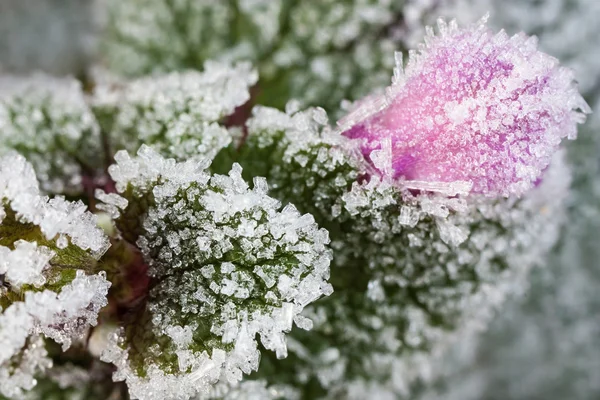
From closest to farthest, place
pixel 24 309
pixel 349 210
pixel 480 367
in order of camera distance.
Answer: pixel 24 309
pixel 349 210
pixel 480 367

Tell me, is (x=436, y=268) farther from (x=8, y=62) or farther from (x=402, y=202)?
(x=8, y=62)

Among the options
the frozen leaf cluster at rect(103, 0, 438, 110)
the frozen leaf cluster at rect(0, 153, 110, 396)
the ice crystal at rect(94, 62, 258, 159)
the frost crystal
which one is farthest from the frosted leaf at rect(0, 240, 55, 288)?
the frozen leaf cluster at rect(103, 0, 438, 110)

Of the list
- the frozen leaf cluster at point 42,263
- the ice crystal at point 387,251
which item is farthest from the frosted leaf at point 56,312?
the ice crystal at point 387,251

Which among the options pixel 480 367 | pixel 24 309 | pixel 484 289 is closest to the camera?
pixel 24 309

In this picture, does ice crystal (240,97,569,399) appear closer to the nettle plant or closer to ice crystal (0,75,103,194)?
the nettle plant

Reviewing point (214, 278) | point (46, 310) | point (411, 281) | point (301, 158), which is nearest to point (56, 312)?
point (46, 310)

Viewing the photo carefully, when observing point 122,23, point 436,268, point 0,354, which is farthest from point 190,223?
point 122,23

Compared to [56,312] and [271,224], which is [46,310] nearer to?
[56,312]
